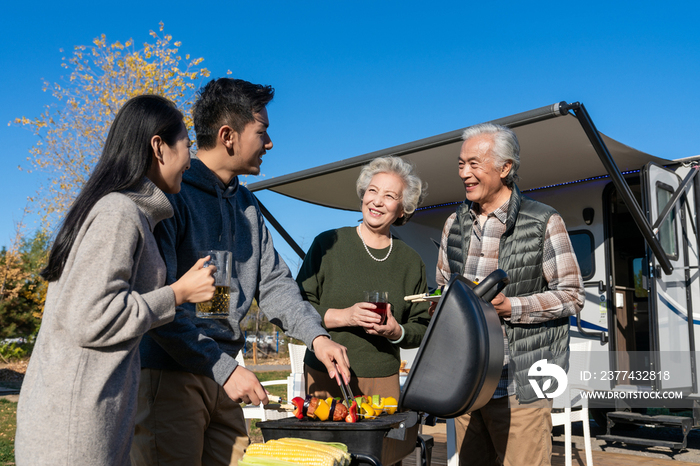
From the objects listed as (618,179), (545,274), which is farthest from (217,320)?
(618,179)

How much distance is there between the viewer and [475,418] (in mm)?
2262

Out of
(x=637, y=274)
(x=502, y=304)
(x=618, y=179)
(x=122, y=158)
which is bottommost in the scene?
(x=502, y=304)

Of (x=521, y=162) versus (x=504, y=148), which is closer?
(x=504, y=148)

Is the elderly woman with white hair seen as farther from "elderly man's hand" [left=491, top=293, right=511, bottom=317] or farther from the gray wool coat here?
the gray wool coat

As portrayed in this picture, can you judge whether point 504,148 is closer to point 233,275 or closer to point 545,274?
point 545,274

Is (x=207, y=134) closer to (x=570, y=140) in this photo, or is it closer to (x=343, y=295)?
(x=343, y=295)

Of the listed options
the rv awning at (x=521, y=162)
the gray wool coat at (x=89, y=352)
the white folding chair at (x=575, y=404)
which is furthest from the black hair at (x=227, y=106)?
the white folding chair at (x=575, y=404)

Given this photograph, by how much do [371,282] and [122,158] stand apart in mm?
1445

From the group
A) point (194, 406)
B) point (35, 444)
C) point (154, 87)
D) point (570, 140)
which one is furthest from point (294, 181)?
point (154, 87)

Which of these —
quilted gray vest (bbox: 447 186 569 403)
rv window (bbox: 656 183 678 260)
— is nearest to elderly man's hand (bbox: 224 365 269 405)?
quilted gray vest (bbox: 447 186 569 403)

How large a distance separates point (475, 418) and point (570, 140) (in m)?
3.06

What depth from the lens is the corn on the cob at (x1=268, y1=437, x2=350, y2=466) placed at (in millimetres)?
1337

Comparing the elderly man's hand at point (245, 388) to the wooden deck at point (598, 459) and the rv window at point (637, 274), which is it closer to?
the wooden deck at point (598, 459)

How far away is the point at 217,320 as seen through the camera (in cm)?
183
